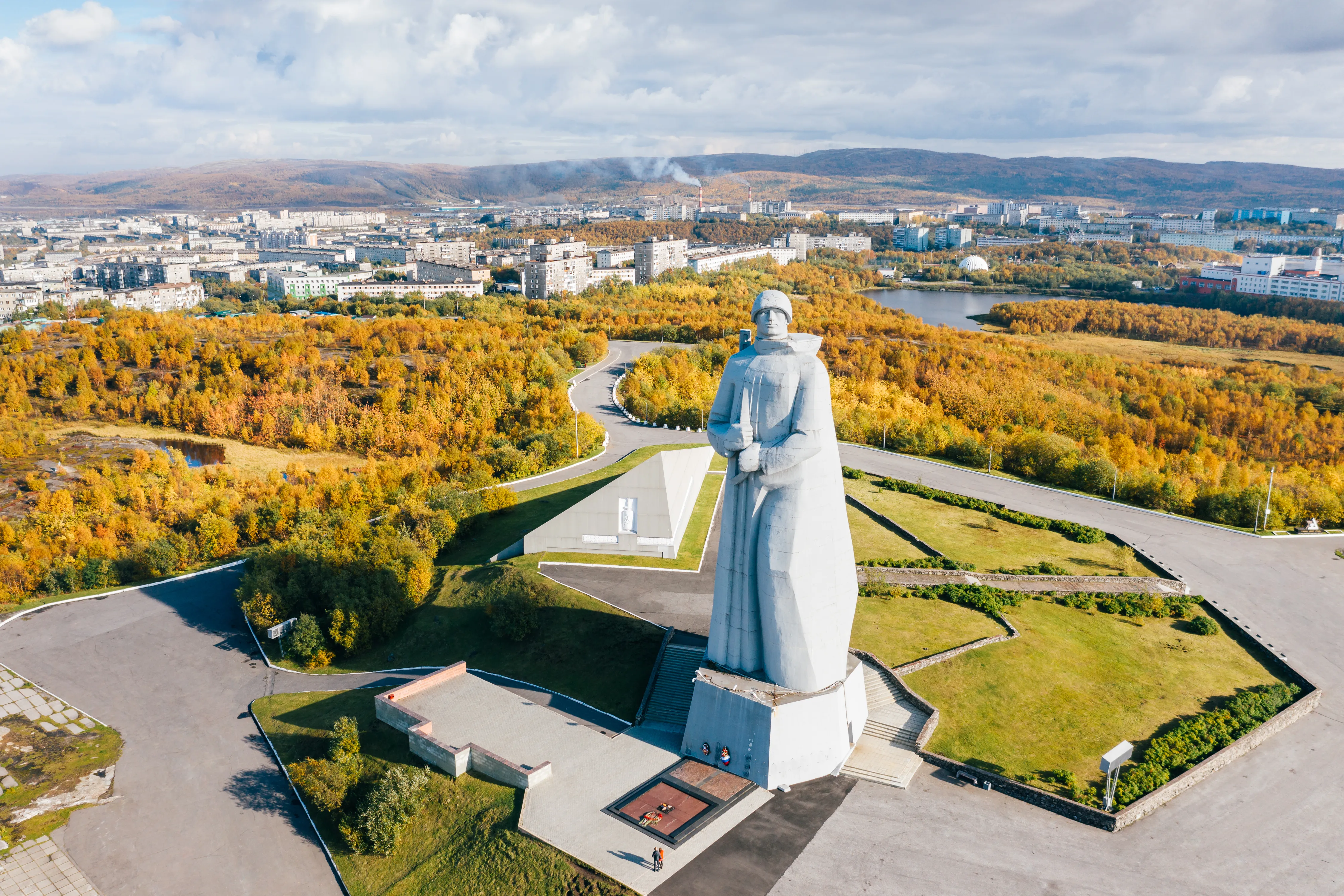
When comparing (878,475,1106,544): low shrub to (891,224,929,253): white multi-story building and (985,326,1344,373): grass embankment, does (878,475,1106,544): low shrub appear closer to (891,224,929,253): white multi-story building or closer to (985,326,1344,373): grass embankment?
(985,326,1344,373): grass embankment

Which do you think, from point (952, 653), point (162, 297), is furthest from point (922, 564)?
point (162, 297)

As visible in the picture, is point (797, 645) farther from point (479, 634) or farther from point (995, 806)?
point (479, 634)

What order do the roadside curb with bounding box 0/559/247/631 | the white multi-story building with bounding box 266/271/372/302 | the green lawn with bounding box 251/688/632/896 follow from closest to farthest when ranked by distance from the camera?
the green lawn with bounding box 251/688/632/896 → the roadside curb with bounding box 0/559/247/631 → the white multi-story building with bounding box 266/271/372/302

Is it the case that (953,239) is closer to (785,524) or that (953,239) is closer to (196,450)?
(196,450)

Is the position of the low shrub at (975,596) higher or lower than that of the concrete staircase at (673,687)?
higher

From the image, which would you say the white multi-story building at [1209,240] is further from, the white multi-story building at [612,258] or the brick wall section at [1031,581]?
the brick wall section at [1031,581]

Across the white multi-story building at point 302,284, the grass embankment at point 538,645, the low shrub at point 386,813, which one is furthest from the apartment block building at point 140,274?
the low shrub at point 386,813

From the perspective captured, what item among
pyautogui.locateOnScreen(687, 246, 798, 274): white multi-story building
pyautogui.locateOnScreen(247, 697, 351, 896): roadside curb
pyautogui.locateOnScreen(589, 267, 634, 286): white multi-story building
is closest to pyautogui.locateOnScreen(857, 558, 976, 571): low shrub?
pyautogui.locateOnScreen(247, 697, 351, 896): roadside curb
